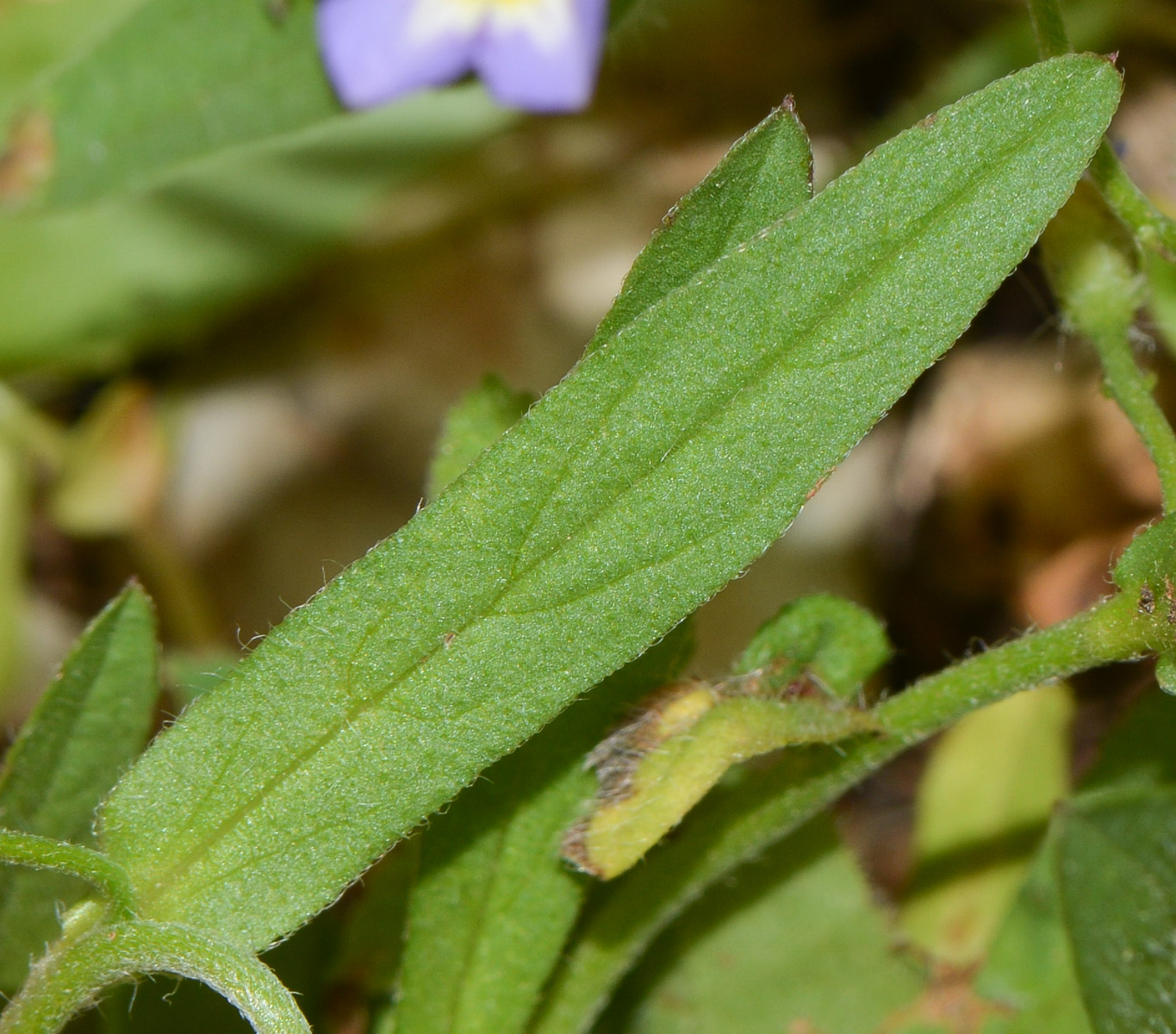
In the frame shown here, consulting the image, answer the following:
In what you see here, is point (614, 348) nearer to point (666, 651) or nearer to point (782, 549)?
point (666, 651)

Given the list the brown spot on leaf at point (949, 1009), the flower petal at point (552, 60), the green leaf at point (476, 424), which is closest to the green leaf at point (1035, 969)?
the brown spot on leaf at point (949, 1009)

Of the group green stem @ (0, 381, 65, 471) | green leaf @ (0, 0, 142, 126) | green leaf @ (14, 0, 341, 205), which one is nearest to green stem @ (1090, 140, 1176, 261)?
green leaf @ (14, 0, 341, 205)

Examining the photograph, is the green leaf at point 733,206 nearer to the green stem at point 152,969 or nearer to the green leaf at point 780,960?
the green stem at point 152,969

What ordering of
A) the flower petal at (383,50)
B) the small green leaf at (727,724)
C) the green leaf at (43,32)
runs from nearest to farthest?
the small green leaf at (727,724)
the flower petal at (383,50)
the green leaf at (43,32)

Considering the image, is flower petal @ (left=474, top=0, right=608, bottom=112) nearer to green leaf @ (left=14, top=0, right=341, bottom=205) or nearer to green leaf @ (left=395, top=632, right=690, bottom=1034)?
green leaf @ (left=14, top=0, right=341, bottom=205)

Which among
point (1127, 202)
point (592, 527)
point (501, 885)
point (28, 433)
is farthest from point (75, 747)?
point (28, 433)
